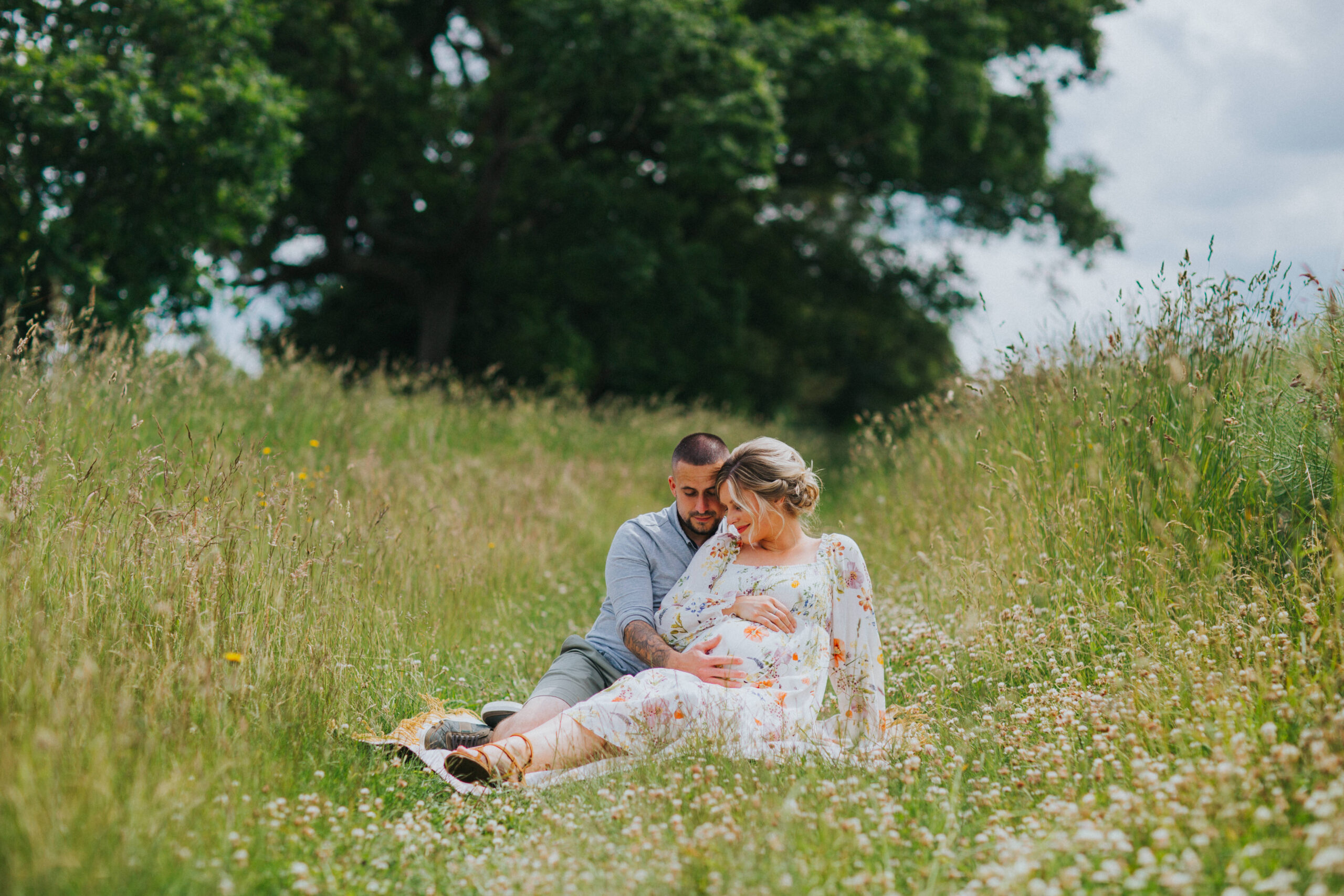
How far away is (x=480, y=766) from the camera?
A: 3.15 meters

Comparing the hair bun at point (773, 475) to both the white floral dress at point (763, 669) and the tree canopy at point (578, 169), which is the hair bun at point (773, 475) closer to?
the white floral dress at point (763, 669)

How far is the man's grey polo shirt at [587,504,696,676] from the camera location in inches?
156

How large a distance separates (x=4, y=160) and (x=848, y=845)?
994 cm

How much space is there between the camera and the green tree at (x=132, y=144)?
8281mm

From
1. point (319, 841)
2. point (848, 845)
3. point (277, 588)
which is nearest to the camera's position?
point (848, 845)

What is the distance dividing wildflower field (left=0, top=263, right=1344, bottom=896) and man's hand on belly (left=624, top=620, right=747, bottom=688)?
431mm

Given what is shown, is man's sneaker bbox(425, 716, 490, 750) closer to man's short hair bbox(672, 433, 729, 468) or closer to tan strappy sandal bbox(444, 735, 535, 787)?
tan strappy sandal bbox(444, 735, 535, 787)

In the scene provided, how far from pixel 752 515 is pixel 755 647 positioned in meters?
0.56

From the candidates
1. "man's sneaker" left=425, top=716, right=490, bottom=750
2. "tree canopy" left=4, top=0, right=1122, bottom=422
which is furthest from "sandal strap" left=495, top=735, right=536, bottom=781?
"tree canopy" left=4, top=0, right=1122, bottom=422

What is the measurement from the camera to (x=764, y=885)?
2.19 m

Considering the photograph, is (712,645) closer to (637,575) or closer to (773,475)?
(637,575)

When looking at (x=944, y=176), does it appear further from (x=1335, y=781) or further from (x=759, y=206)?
(x=1335, y=781)

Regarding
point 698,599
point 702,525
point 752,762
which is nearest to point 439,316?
point 702,525

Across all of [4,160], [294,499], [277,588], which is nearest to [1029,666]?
[277,588]
